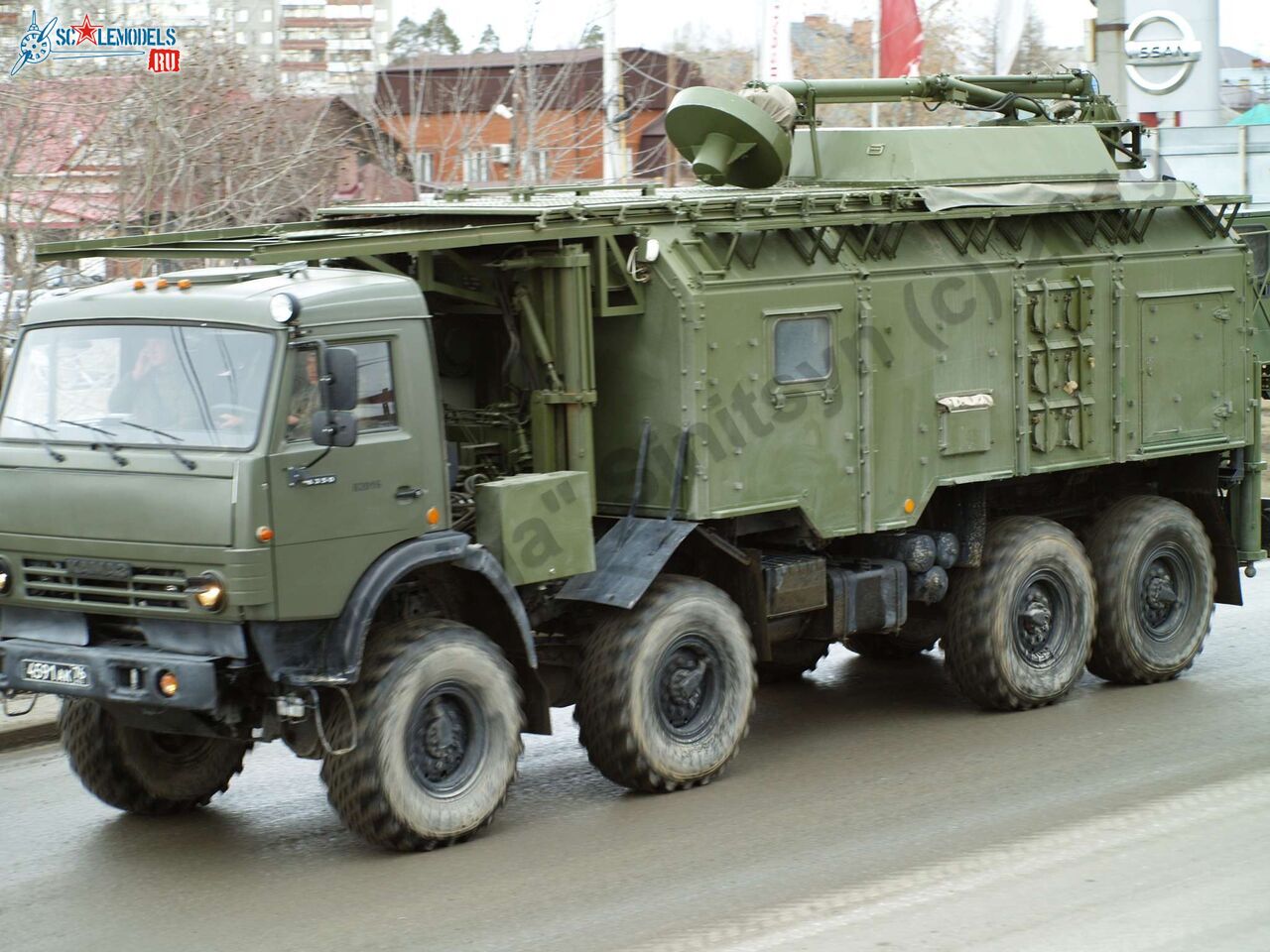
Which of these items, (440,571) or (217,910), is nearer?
(217,910)

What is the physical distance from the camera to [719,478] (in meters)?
9.69

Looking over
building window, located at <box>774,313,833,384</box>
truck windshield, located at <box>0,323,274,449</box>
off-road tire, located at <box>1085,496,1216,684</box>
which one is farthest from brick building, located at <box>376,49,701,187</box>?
truck windshield, located at <box>0,323,274,449</box>

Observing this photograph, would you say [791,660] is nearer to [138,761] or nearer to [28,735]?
[138,761]

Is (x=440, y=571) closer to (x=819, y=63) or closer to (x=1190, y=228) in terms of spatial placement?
(x=1190, y=228)

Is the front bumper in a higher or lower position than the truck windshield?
lower

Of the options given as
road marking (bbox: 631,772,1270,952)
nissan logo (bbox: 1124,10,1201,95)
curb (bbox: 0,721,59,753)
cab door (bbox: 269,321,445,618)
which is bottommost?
road marking (bbox: 631,772,1270,952)

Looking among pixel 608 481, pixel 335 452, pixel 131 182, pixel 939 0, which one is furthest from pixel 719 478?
pixel 939 0

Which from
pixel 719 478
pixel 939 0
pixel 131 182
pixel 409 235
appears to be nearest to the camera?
pixel 409 235

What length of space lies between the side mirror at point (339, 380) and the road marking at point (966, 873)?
2.58 metres

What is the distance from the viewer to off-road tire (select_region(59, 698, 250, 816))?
9102mm

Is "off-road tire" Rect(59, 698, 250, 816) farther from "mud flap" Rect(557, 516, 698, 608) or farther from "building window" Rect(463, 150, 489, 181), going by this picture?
"building window" Rect(463, 150, 489, 181)

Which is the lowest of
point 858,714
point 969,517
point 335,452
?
point 858,714

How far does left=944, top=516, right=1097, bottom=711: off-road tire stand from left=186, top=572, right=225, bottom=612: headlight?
196 inches

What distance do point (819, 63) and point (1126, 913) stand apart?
36.4 m
